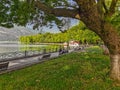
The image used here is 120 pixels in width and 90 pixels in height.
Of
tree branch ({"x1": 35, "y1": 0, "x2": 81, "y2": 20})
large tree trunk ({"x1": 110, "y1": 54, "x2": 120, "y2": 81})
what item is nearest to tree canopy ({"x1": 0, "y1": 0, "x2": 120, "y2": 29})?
tree branch ({"x1": 35, "y1": 0, "x2": 81, "y2": 20})

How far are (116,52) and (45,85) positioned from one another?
14.4ft

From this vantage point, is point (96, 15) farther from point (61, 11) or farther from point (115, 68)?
point (115, 68)

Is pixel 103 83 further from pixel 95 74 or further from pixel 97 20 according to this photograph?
pixel 97 20

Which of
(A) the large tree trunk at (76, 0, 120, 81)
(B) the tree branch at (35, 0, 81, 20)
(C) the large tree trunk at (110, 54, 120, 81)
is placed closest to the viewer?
(A) the large tree trunk at (76, 0, 120, 81)

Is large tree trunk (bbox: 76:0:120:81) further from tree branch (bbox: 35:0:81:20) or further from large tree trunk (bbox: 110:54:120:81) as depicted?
tree branch (bbox: 35:0:81:20)

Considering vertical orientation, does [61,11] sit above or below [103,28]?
above

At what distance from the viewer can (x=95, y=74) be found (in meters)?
17.7

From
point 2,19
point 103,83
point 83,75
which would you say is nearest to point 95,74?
point 83,75

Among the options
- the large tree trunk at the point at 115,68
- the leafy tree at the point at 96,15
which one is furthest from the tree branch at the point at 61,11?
the large tree trunk at the point at 115,68

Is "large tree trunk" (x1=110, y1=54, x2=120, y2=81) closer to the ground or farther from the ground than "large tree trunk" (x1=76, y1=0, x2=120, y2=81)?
closer to the ground

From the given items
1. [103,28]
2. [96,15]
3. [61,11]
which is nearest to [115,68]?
[103,28]

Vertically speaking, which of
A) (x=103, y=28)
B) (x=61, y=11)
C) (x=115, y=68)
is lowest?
(x=115, y=68)

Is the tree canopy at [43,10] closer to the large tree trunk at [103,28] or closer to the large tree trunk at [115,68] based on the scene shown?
the large tree trunk at [103,28]

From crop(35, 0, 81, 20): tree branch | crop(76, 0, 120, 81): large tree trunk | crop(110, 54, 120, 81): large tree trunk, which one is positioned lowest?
crop(110, 54, 120, 81): large tree trunk
